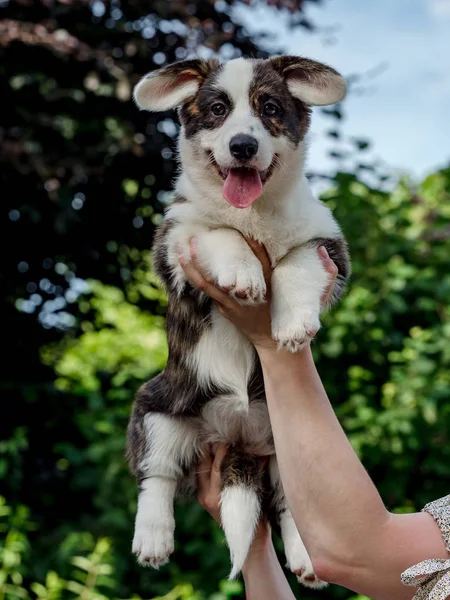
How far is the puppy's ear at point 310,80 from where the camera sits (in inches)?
94.0

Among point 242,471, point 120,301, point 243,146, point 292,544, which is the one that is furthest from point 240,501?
point 120,301

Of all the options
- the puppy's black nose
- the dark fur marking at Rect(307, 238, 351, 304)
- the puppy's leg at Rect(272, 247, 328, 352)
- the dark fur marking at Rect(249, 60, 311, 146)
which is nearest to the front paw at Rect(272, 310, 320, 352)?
the puppy's leg at Rect(272, 247, 328, 352)

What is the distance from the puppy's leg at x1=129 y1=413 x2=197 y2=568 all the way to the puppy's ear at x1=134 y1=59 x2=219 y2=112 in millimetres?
994

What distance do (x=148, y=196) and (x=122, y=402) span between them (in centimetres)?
131

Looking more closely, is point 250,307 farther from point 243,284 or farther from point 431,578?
point 431,578

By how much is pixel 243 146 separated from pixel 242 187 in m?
0.12

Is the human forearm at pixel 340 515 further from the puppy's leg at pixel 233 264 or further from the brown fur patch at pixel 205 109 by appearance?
the brown fur patch at pixel 205 109

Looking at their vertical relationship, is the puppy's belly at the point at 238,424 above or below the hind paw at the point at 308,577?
above

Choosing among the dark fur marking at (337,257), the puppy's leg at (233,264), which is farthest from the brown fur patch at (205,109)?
the dark fur marking at (337,257)

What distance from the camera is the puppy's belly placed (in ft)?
8.32

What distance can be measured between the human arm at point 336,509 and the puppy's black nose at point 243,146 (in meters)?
0.61

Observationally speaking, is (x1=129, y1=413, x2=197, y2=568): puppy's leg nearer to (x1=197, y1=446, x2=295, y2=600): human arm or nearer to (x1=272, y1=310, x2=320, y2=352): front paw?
(x1=197, y1=446, x2=295, y2=600): human arm

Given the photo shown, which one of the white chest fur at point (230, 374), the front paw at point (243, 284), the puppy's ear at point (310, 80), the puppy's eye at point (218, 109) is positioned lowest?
the white chest fur at point (230, 374)

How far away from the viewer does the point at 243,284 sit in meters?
2.13
